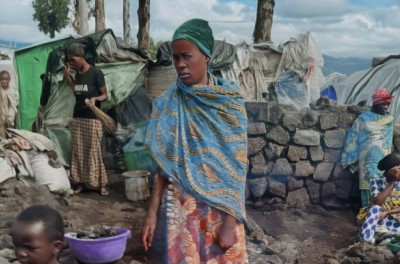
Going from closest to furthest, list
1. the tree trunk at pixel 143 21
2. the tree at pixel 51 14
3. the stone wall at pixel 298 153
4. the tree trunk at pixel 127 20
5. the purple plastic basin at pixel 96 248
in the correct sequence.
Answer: the purple plastic basin at pixel 96 248, the stone wall at pixel 298 153, the tree trunk at pixel 143 21, the tree trunk at pixel 127 20, the tree at pixel 51 14

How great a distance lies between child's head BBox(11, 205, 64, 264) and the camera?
2.09 metres

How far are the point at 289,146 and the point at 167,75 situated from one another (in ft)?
7.19

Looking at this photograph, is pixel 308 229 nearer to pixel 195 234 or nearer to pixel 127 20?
pixel 195 234

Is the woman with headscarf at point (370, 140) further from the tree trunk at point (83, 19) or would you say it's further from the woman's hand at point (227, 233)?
the tree trunk at point (83, 19)

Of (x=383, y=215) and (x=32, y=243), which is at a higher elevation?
(x=32, y=243)

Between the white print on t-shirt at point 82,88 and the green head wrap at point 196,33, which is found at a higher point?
the green head wrap at point 196,33

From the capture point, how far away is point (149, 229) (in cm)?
226

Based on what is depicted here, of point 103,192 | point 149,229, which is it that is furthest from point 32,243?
point 103,192

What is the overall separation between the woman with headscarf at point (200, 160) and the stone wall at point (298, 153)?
4307 mm

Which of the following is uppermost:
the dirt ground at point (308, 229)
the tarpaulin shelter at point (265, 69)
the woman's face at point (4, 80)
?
the tarpaulin shelter at point (265, 69)

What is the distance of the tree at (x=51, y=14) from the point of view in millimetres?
27625

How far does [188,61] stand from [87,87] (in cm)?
400

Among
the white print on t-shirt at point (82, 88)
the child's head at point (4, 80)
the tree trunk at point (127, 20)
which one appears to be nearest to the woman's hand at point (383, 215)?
the white print on t-shirt at point (82, 88)

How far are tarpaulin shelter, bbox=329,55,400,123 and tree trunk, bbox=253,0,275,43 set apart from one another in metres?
2.13
